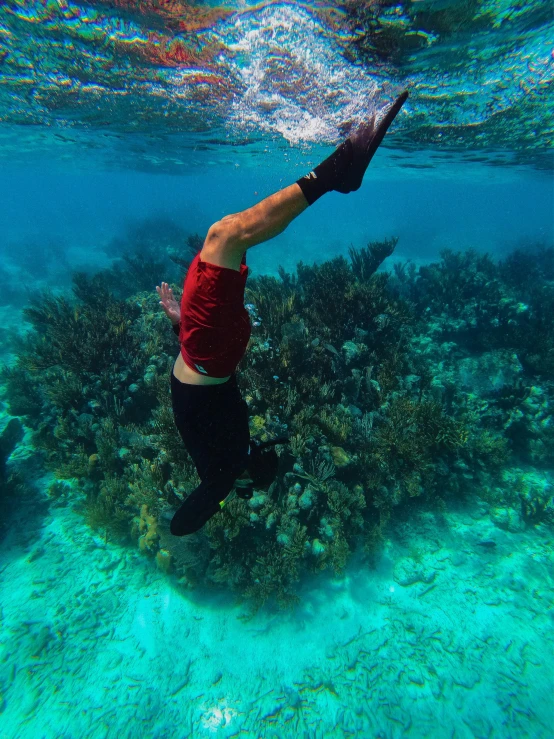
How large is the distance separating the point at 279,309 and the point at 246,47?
22.9 feet

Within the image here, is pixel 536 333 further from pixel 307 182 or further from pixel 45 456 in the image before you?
pixel 45 456

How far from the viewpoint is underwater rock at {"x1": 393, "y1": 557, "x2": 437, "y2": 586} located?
5.34 meters

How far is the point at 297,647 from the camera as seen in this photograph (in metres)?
4.77

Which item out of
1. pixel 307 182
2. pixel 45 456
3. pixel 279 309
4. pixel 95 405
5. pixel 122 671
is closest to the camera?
pixel 307 182

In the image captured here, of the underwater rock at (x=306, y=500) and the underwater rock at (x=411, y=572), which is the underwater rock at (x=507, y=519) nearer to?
the underwater rock at (x=411, y=572)

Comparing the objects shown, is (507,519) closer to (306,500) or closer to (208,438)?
(306,500)

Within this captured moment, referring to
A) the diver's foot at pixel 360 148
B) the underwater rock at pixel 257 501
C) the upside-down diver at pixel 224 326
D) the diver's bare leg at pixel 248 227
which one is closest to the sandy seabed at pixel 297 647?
the underwater rock at pixel 257 501

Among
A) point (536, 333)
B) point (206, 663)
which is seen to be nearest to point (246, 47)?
point (536, 333)

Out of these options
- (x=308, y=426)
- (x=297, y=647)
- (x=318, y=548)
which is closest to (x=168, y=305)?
(x=308, y=426)

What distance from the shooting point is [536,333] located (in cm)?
902

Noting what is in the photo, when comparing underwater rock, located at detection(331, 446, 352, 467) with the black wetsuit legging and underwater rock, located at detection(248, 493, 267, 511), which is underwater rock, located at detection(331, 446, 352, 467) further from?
the black wetsuit legging

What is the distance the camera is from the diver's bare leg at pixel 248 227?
1981mm

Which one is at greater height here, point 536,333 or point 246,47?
point 246,47

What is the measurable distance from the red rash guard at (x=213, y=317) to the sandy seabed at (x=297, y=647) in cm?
451
